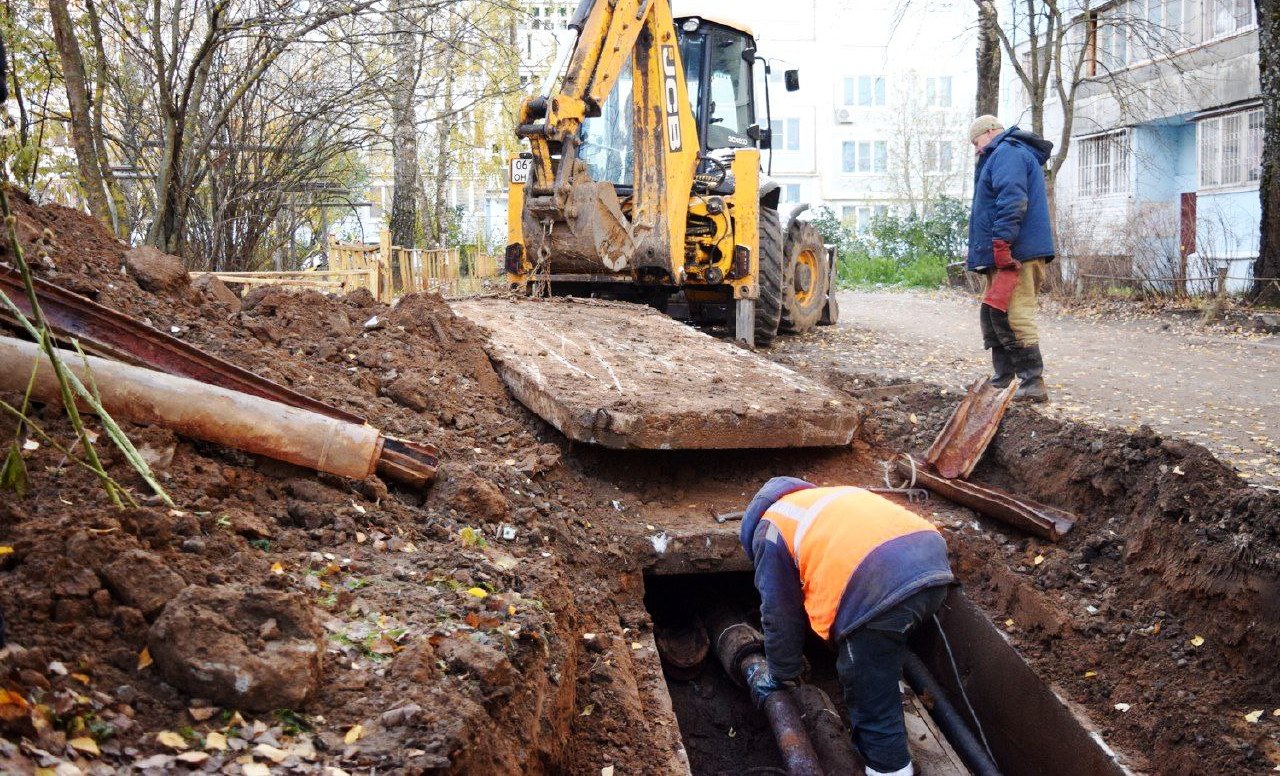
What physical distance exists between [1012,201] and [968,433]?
1.72 m

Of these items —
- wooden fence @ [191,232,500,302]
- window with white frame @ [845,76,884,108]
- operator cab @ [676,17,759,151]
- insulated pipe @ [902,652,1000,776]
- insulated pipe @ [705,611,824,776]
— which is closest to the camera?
insulated pipe @ [705,611,824,776]

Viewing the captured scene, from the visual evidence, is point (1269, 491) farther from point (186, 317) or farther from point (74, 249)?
point (74, 249)

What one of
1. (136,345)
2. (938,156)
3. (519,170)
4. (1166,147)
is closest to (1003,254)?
(519,170)

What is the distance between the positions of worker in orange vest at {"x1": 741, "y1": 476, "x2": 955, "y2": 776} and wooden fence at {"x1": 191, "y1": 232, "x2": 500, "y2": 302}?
397 centimetres

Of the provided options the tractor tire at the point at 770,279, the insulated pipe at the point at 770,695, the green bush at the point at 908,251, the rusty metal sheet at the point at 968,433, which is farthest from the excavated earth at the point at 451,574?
the green bush at the point at 908,251

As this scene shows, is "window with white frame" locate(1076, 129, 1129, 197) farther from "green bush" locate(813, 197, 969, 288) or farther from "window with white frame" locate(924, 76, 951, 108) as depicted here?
"window with white frame" locate(924, 76, 951, 108)

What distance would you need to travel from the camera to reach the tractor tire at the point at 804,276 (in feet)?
38.4

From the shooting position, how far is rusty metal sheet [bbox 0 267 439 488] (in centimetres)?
372

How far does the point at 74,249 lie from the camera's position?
481 centimetres

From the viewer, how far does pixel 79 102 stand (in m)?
6.14

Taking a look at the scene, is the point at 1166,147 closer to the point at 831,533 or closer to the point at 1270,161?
the point at 1270,161

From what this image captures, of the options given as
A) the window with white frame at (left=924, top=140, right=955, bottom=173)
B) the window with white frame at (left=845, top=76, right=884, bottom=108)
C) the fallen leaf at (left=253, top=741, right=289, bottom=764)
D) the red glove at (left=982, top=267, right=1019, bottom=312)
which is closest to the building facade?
the red glove at (left=982, top=267, right=1019, bottom=312)

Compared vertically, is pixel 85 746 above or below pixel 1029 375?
below

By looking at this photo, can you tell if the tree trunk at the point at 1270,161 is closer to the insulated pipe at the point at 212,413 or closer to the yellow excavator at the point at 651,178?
the yellow excavator at the point at 651,178
